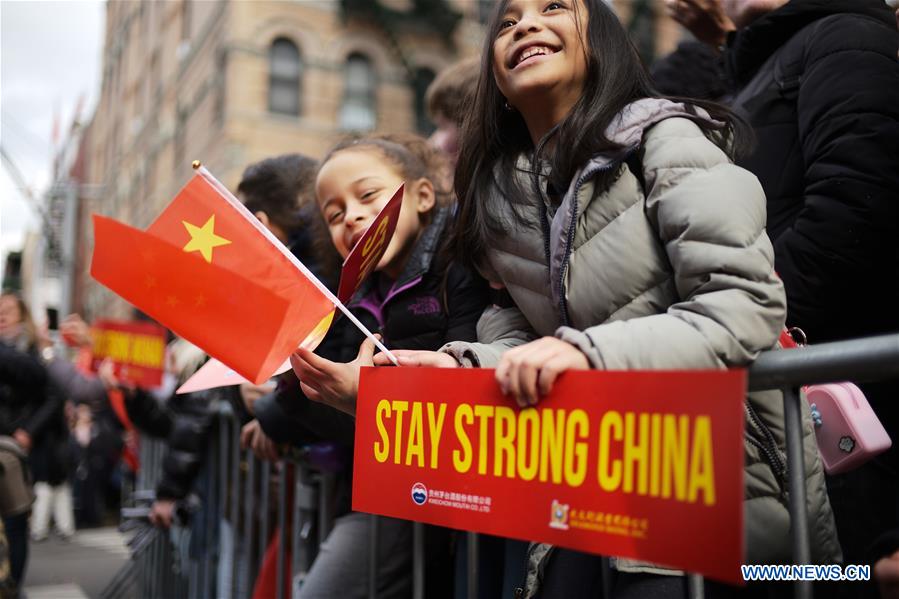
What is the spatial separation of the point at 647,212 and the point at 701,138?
0.18 metres

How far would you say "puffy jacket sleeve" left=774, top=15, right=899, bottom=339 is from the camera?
2.03 metres

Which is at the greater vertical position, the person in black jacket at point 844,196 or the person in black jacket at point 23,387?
the person in black jacket at point 844,196

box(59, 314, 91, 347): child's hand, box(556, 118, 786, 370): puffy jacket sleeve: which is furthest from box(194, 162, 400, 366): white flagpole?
box(59, 314, 91, 347): child's hand

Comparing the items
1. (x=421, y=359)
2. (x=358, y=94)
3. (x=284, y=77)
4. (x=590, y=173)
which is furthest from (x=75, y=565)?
(x=358, y=94)

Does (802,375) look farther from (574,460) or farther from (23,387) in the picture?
(23,387)

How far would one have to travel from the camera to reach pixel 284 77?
20000 mm

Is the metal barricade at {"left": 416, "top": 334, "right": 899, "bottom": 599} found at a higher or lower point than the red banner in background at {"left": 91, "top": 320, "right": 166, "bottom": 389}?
higher

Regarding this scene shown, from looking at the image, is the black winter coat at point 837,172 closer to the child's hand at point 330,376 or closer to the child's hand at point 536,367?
the child's hand at point 536,367

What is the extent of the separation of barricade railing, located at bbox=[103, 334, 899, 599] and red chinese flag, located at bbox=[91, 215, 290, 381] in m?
0.62

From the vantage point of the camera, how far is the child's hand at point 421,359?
1750 millimetres

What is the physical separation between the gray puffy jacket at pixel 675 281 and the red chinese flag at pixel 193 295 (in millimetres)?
425

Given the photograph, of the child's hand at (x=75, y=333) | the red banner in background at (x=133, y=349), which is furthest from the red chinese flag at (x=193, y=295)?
the child's hand at (x=75, y=333)

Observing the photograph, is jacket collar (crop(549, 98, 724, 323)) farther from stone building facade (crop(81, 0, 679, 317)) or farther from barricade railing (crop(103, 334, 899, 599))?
stone building facade (crop(81, 0, 679, 317))

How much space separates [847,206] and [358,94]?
19.3 metres
